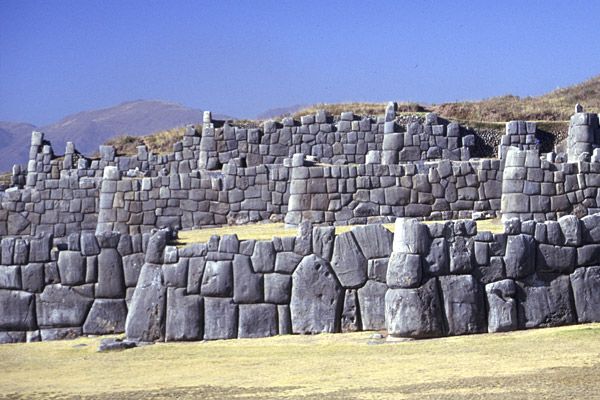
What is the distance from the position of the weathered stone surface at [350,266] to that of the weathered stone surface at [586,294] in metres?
2.75

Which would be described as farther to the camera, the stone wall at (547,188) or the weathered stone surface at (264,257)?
the stone wall at (547,188)

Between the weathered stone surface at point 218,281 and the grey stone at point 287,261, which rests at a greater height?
the grey stone at point 287,261

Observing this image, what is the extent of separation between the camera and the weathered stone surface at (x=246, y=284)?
1617 centimetres

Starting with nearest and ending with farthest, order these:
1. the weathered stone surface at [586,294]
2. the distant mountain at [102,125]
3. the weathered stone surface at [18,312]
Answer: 1. the weathered stone surface at [586,294]
2. the weathered stone surface at [18,312]
3. the distant mountain at [102,125]

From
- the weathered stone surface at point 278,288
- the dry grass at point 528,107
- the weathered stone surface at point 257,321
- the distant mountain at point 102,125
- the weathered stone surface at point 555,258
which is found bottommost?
the weathered stone surface at point 257,321

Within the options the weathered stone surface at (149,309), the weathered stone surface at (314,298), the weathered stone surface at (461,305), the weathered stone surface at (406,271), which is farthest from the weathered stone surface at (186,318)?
the weathered stone surface at (461,305)

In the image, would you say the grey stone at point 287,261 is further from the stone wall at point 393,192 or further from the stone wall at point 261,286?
the stone wall at point 393,192

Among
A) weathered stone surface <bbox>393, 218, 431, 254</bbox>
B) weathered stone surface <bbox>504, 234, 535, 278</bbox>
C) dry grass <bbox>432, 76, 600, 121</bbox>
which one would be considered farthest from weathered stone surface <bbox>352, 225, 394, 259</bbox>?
dry grass <bbox>432, 76, 600, 121</bbox>

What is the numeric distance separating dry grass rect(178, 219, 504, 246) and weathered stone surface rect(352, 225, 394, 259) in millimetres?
4324

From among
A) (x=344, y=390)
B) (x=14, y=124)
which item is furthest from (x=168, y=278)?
(x=14, y=124)

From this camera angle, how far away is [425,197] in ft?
79.5

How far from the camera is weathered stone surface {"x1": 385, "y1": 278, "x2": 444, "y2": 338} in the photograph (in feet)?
49.2

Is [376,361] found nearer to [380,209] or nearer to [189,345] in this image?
[189,345]

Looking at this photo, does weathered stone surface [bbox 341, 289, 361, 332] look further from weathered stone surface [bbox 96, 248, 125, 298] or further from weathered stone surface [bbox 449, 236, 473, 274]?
weathered stone surface [bbox 96, 248, 125, 298]
